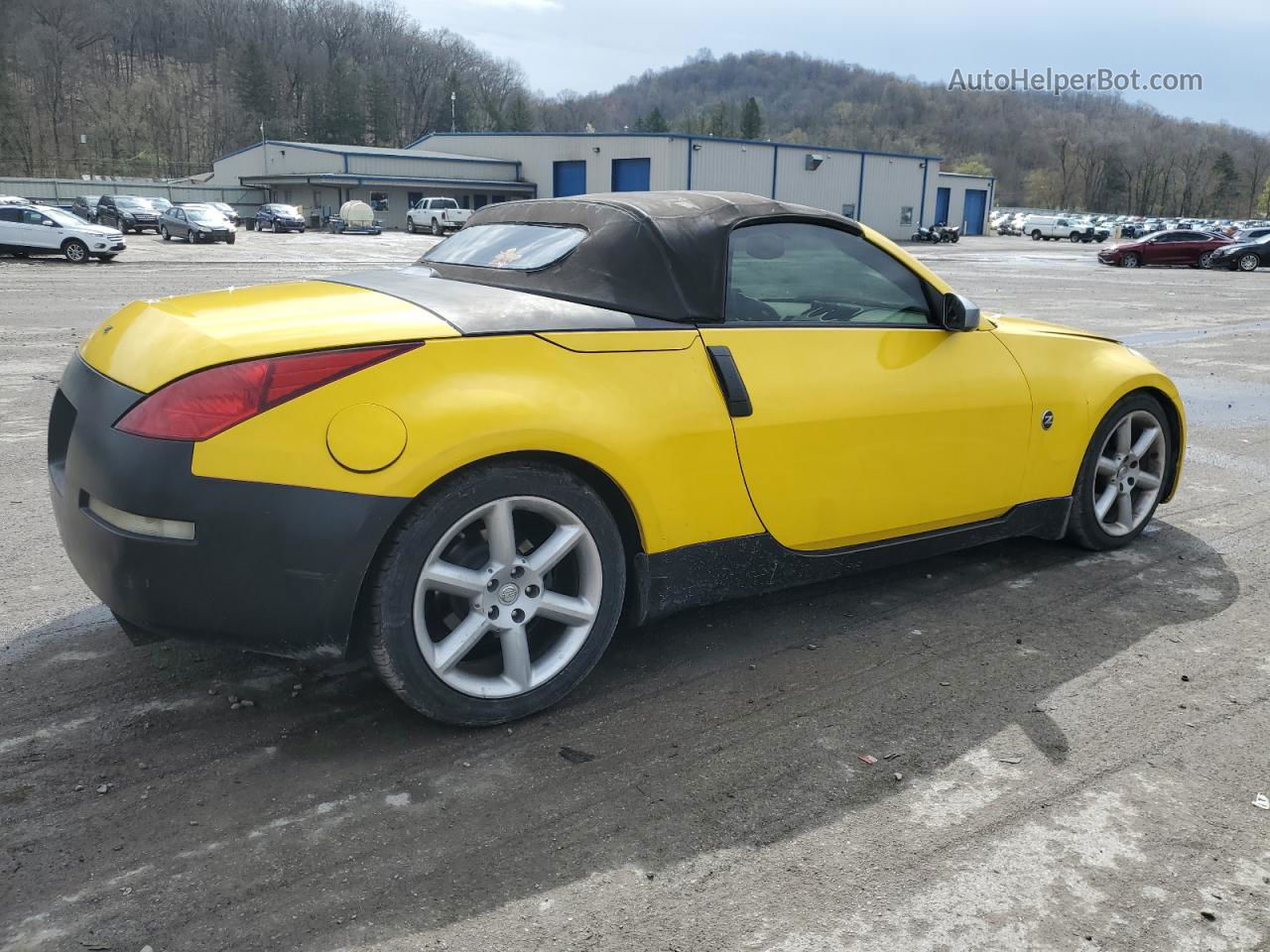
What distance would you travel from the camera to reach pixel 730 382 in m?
3.15

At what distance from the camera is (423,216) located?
5559 cm

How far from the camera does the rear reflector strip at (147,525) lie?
2469 mm

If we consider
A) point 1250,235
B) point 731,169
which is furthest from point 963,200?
point 1250,235

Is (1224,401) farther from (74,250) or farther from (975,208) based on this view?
(975,208)

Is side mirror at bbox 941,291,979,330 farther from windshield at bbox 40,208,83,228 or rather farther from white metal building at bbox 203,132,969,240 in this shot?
white metal building at bbox 203,132,969,240

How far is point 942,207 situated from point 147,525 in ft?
239

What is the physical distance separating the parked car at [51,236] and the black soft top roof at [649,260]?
1038 inches

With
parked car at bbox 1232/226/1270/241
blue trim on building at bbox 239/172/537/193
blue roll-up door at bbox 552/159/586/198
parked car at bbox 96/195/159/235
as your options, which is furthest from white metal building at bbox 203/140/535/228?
parked car at bbox 1232/226/1270/241

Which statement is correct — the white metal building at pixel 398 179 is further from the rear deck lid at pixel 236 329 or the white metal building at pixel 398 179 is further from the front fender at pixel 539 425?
the front fender at pixel 539 425

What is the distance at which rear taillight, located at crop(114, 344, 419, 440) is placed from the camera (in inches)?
97.5

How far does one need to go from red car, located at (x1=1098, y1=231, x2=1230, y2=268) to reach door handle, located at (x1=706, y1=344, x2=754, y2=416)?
39003mm

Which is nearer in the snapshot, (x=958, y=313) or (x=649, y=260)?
(x=649, y=260)

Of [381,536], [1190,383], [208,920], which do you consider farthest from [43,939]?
[1190,383]

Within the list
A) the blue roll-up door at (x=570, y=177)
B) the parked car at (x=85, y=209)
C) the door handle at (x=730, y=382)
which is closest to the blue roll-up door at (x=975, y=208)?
the blue roll-up door at (x=570, y=177)
